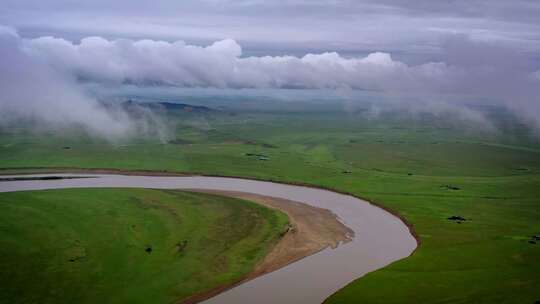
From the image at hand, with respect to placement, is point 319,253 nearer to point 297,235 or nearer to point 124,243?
point 297,235

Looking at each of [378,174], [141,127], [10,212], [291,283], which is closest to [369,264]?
[291,283]

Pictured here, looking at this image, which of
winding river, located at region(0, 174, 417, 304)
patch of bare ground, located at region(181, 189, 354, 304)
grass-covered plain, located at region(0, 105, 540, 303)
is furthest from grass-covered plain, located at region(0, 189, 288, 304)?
grass-covered plain, located at region(0, 105, 540, 303)

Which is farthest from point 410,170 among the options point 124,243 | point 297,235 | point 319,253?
point 124,243

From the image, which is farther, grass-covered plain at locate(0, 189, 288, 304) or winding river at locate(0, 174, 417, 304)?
winding river at locate(0, 174, 417, 304)

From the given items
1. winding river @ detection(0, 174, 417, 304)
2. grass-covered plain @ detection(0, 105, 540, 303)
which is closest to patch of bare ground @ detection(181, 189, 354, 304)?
winding river @ detection(0, 174, 417, 304)

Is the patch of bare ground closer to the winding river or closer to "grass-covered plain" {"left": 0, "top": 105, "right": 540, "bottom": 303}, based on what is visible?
the winding river

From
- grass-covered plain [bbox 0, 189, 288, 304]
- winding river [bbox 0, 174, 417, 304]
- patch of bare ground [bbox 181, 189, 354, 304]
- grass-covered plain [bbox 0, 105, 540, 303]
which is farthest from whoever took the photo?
patch of bare ground [bbox 181, 189, 354, 304]

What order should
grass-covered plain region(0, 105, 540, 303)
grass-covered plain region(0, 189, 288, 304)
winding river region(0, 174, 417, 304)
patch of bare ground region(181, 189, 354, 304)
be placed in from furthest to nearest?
patch of bare ground region(181, 189, 354, 304) < grass-covered plain region(0, 105, 540, 303) < winding river region(0, 174, 417, 304) < grass-covered plain region(0, 189, 288, 304)
